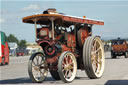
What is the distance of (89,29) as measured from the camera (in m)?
14.5

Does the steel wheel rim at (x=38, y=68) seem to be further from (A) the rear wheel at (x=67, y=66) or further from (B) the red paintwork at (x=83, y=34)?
(B) the red paintwork at (x=83, y=34)

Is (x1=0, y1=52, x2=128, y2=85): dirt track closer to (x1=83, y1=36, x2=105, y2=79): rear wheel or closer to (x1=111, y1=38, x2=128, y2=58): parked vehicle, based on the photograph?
(x1=83, y1=36, x2=105, y2=79): rear wheel

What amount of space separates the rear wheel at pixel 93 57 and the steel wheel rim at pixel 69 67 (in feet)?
Result: 1.71

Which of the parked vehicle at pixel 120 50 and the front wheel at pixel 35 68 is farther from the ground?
the front wheel at pixel 35 68

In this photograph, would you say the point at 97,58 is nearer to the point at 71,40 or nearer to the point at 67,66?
Result: the point at 71,40

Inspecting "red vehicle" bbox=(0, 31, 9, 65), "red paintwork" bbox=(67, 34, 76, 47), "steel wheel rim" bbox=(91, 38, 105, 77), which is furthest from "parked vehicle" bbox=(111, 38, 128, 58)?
"red paintwork" bbox=(67, 34, 76, 47)

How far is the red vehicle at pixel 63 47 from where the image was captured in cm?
1235

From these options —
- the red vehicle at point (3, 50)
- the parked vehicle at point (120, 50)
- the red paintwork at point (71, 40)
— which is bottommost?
the parked vehicle at point (120, 50)

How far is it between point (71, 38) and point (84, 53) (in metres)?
0.79

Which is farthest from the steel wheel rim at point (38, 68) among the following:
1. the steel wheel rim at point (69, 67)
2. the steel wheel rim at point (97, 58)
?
the steel wheel rim at point (97, 58)

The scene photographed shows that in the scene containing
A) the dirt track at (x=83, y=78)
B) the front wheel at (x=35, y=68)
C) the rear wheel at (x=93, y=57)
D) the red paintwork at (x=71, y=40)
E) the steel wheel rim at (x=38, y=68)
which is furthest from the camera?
the red paintwork at (x=71, y=40)

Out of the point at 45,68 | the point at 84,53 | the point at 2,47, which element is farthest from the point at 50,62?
the point at 2,47

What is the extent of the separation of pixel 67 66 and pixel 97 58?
87.4 inches

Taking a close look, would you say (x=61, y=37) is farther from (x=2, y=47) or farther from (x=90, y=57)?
(x=2, y=47)
